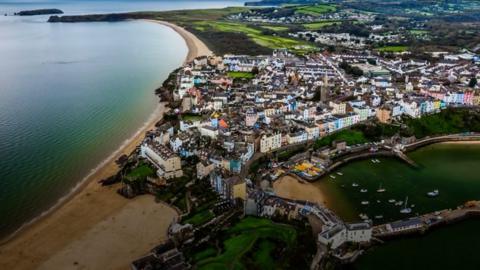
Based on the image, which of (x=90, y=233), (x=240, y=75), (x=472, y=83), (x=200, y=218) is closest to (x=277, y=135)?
(x=200, y=218)

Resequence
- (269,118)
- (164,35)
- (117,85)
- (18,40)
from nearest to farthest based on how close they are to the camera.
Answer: (269,118), (117,85), (18,40), (164,35)

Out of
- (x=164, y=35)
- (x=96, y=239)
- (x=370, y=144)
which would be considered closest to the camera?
(x=96, y=239)

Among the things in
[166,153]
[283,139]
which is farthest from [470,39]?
[166,153]

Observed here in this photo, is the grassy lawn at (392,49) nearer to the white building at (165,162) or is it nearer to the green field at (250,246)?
the white building at (165,162)

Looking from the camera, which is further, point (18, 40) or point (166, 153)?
point (18, 40)

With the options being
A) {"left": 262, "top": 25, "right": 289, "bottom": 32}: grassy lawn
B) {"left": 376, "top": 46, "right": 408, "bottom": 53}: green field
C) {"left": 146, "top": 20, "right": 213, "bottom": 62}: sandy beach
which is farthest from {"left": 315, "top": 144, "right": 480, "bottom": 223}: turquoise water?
{"left": 262, "top": 25, "right": 289, "bottom": 32}: grassy lawn

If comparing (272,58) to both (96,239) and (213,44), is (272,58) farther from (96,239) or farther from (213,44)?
(96,239)

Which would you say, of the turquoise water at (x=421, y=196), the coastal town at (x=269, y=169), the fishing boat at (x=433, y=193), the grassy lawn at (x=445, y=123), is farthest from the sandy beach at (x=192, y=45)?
the fishing boat at (x=433, y=193)
